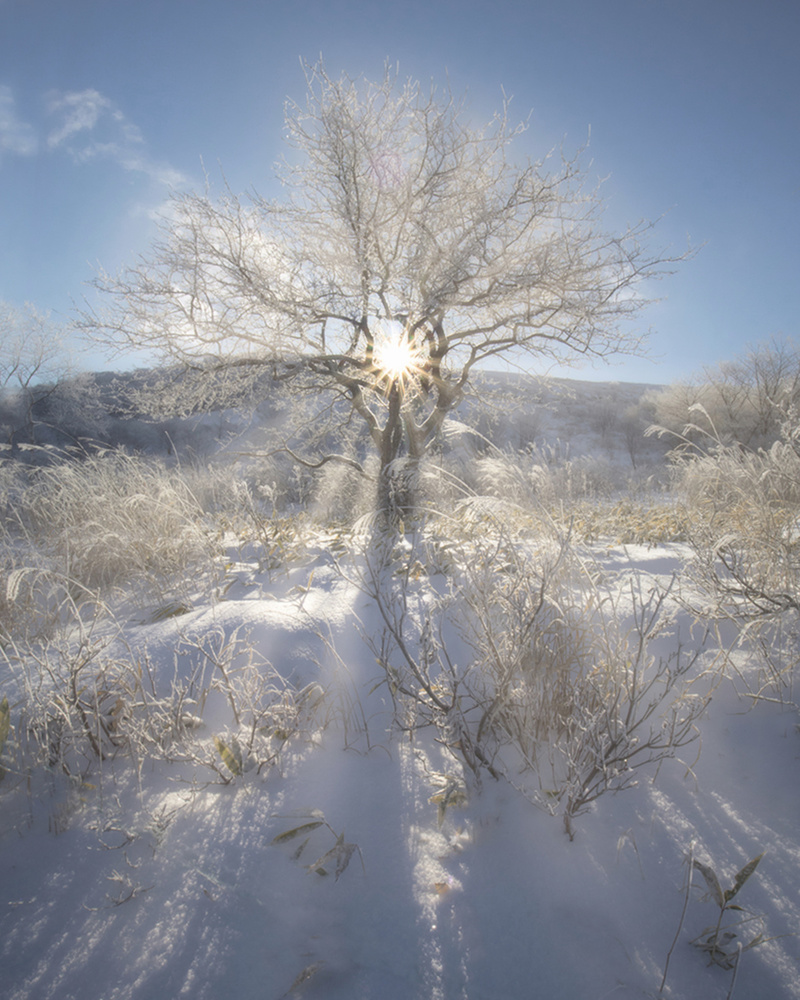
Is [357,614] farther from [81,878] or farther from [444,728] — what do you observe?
[81,878]

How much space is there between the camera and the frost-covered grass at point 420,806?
1.11 meters

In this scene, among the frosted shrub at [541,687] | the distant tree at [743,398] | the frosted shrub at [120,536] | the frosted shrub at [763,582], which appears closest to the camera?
the frosted shrub at [541,687]

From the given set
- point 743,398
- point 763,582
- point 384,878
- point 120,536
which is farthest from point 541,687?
point 743,398

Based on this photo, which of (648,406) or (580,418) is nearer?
(648,406)

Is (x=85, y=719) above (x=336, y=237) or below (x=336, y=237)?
below

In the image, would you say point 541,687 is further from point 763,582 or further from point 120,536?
point 120,536

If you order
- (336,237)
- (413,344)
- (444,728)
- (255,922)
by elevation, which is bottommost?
(255,922)

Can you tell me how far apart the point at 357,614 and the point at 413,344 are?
4.33 metres

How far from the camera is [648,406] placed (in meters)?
22.5

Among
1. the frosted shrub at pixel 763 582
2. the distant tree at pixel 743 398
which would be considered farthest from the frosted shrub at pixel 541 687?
the distant tree at pixel 743 398

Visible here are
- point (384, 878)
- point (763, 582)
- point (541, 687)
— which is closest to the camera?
point (384, 878)

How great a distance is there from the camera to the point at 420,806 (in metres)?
1.56

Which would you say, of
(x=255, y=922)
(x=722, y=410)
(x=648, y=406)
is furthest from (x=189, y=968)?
(x=648, y=406)

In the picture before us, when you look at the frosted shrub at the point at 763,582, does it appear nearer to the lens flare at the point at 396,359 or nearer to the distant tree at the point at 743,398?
the lens flare at the point at 396,359
